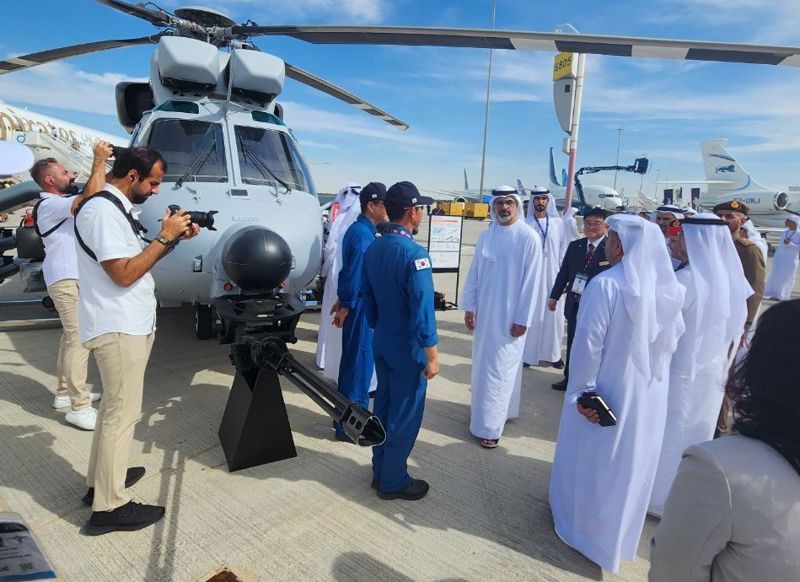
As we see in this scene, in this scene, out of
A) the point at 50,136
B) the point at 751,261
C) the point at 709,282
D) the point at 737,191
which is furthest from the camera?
the point at 737,191

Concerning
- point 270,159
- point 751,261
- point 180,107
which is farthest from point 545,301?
point 180,107

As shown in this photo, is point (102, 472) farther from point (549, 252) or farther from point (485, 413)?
point (549, 252)

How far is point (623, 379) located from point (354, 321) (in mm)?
2069

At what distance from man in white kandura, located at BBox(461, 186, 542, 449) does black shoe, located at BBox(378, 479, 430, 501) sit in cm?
85

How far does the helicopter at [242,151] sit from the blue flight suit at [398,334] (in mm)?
591

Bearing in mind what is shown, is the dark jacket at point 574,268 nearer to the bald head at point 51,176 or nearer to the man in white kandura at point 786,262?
the bald head at point 51,176

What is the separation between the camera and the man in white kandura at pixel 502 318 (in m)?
3.65

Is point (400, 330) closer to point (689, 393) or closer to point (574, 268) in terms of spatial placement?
point (689, 393)

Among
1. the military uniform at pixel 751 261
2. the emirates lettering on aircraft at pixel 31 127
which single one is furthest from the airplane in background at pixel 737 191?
the emirates lettering on aircraft at pixel 31 127

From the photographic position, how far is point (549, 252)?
6.00 m

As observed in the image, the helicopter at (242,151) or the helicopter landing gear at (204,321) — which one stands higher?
the helicopter at (242,151)

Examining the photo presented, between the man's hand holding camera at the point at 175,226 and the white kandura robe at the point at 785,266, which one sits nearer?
the man's hand holding camera at the point at 175,226

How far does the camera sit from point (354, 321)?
3.79 m

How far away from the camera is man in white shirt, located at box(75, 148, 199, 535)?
231 centimetres
